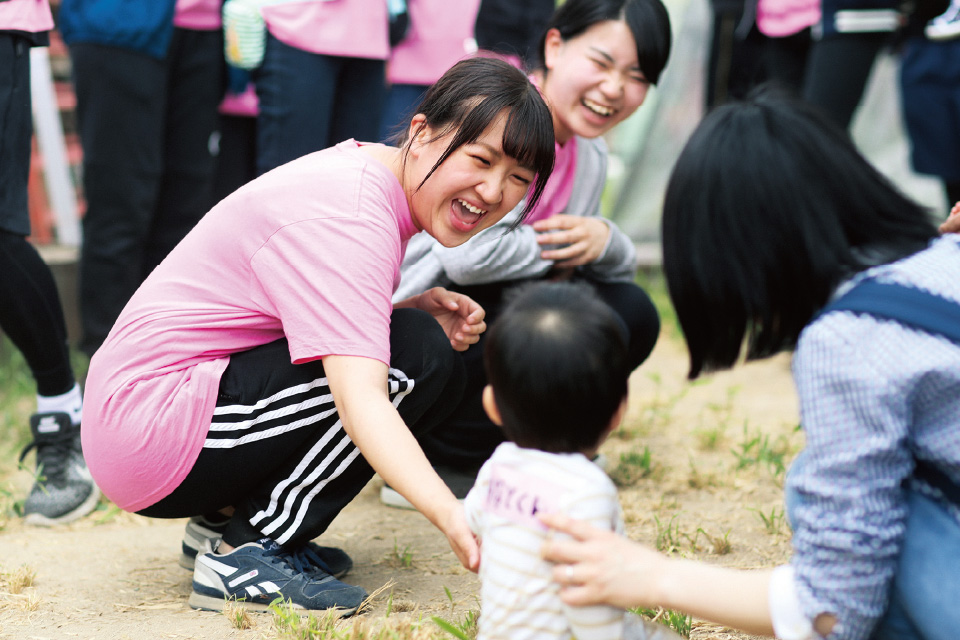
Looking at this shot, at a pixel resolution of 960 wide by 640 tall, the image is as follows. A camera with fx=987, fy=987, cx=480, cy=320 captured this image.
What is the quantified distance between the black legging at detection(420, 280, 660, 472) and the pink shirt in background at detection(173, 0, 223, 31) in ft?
4.20

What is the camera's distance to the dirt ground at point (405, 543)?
181 centimetres

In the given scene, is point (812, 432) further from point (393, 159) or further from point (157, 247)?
point (157, 247)

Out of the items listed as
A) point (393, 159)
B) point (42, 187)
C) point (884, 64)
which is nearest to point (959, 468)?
point (393, 159)

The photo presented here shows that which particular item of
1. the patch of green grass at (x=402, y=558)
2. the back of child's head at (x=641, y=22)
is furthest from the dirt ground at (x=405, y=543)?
the back of child's head at (x=641, y=22)

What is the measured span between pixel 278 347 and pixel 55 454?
3.34 ft

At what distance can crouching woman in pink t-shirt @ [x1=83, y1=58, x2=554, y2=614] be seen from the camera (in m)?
1.71

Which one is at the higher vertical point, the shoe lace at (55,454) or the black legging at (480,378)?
the black legging at (480,378)

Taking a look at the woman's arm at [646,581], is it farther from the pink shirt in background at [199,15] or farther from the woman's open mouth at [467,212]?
the pink shirt in background at [199,15]

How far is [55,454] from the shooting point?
248 cm

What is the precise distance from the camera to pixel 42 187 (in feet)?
14.2

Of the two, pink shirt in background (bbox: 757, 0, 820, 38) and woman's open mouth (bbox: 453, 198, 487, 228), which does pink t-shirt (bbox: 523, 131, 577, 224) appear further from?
pink shirt in background (bbox: 757, 0, 820, 38)

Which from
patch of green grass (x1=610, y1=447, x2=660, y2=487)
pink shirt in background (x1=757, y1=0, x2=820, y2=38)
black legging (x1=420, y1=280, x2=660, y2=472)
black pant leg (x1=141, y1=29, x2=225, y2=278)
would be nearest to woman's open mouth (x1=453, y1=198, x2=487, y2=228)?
black legging (x1=420, y1=280, x2=660, y2=472)

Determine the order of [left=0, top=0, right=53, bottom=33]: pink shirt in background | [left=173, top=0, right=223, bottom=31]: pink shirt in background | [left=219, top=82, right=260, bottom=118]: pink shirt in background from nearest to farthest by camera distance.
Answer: [left=0, top=0, right=53, bottom=33]: pink shirt in background, [left=173, top=0, right=223, bottom=31]: pink shirt in background, [left=219, top=82, right=260, bottom=118]: pink shirt in background

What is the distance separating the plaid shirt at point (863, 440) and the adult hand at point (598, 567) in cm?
19
